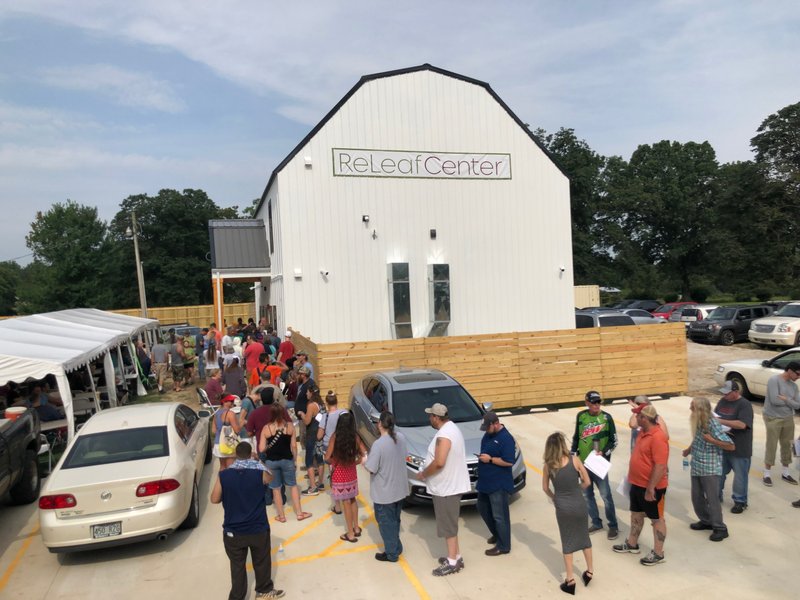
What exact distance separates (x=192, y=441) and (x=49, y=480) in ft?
6.37

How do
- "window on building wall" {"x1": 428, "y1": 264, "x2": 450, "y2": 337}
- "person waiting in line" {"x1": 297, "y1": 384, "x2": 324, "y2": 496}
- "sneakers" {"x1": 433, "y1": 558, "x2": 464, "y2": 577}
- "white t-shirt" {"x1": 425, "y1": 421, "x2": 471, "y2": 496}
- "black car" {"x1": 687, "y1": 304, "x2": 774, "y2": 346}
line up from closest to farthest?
"white t-shirt" {"x1": 425, "y1": 421, "x2": 471, "y2": 496} < "sneakers" {"x1": 433, "y1": 558, "x2": 464, "y2": 577} < "person waiting in line" {"x1": 297, "y1": 384, "x2": 324, "y2": 496} < "window on building wall" {"x1": 428, "y1": 264, "x2": 450, "y2": 337} < "black car" {"x1": 687, "y1": 304, "x2": 774, "y2": 346}

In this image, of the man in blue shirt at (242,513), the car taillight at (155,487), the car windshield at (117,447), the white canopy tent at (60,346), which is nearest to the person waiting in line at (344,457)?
the man in blue shirt at (242,513)

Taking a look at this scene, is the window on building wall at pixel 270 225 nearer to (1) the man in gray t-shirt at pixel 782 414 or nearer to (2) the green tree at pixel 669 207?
(1) the man in gray t-shirt at pixel 782 414

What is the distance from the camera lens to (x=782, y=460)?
830 centimetres

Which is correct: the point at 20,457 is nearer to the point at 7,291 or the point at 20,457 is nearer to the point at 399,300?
the point at 399,300

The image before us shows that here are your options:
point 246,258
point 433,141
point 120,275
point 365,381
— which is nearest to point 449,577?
point 365,381

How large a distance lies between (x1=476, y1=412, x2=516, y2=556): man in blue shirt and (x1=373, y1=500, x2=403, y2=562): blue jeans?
3.20 ft

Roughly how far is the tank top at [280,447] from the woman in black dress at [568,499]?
11.0 ft

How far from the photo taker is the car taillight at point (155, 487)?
20.8 feet

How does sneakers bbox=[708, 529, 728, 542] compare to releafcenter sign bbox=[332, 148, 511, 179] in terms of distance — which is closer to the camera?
sneakers bbox=[708, 529, 728, 542]

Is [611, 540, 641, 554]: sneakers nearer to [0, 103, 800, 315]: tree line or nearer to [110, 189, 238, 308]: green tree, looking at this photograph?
[0, 103, 800, 315]: tree line

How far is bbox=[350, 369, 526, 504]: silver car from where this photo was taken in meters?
7.42

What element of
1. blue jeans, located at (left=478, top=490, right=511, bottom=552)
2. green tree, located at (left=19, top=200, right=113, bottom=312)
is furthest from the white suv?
green tree, located at (left=19, top=200, right=113, bottom=312)

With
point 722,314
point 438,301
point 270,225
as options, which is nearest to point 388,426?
point 438,301
